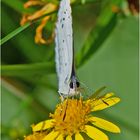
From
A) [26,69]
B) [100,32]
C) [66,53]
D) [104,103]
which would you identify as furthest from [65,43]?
[100,32]

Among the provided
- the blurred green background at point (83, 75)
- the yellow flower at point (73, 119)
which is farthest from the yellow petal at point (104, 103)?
Answer: the blurred green background at point (83, 75)

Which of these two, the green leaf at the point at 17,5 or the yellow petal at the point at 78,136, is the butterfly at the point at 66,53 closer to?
the yellow petal at the point at 78,136

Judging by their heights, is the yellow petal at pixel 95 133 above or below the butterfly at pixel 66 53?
below

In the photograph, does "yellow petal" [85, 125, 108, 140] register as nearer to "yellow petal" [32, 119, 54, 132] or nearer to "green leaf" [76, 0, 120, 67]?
"yellow petal" [32, 119, 54, 132]

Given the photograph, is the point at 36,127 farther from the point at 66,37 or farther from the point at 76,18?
the point at 76,18

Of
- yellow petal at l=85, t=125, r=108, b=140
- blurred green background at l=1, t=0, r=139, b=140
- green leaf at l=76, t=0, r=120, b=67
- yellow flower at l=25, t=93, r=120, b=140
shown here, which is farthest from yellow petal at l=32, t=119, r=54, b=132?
blurred green background at l=1, t=0, r=139, b=140

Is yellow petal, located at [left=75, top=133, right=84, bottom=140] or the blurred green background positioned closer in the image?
yellow petal, located at [left=75, top=133, right=84, bottom=140]

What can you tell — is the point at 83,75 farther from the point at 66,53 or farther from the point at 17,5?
the point at 66,53
